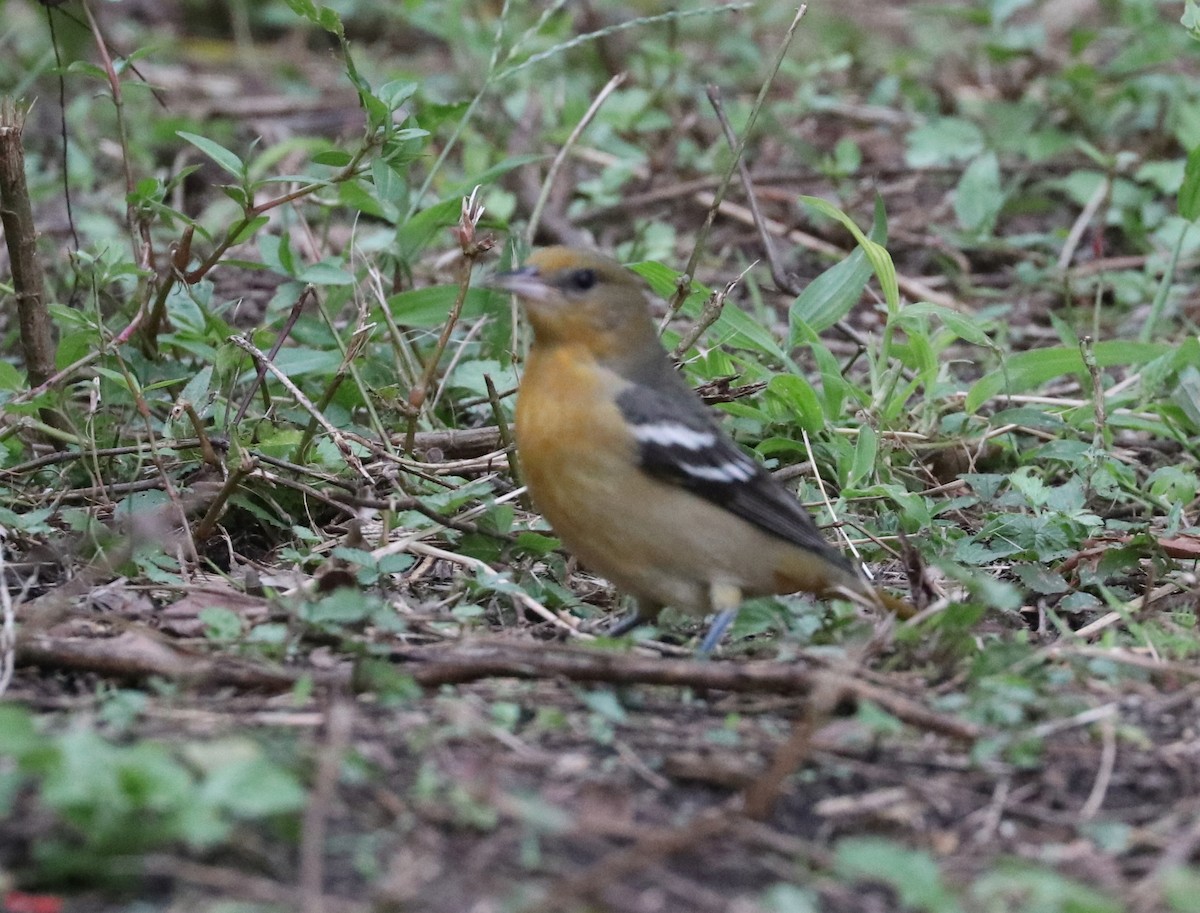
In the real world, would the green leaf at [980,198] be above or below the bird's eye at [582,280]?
below

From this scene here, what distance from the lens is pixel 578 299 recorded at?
463 centimetres

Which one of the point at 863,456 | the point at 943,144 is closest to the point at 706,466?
the point at 863,456

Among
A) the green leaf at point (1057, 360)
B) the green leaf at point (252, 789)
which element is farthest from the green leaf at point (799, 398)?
the green leaf at point (252, 789)

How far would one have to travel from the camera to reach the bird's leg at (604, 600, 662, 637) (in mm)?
4676

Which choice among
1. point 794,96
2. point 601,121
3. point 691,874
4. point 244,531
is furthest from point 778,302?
point 691,874

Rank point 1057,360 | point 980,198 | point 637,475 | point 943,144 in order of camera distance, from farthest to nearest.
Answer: point 943,144 < point 980,198 < point 1057,360 < point 637,475

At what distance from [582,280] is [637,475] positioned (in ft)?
2.32

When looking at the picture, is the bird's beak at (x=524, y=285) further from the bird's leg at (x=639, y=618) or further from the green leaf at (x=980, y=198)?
the green leaf at (x=980, y=198)

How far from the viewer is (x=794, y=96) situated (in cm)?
963

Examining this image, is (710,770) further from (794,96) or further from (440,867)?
(794,96)

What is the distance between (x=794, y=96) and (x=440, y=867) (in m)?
7.64

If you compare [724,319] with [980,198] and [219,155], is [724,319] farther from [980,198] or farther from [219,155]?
[980,198]

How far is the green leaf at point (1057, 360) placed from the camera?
595 cm

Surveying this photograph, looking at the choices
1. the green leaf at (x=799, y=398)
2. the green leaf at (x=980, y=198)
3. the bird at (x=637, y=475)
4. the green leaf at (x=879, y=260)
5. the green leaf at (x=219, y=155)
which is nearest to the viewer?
the bird at (x=637, y=475)
